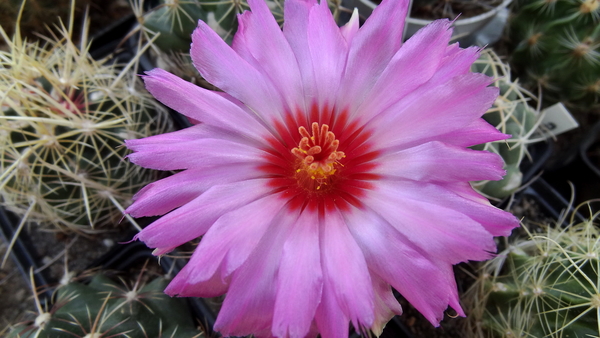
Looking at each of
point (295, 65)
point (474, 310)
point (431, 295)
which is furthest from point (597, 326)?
point (295, 65)

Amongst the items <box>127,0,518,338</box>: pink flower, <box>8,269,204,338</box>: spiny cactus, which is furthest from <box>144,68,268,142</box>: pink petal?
<box>8,269,204,338</box>: spiny cactus

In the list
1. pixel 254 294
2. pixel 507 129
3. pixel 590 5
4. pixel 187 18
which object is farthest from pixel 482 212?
pixel 590 5

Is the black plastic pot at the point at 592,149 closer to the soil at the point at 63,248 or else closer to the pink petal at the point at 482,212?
the pink petal at the point at 482,212

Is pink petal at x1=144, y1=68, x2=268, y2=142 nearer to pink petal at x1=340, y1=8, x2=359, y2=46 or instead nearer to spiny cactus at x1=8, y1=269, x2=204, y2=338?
pink petal at x1=340, y1=8, x2=359, y2=46

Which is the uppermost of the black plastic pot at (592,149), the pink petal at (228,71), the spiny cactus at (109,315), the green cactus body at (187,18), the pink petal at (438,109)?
the green cactus body at (187,18)

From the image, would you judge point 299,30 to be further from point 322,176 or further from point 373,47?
point 322,176

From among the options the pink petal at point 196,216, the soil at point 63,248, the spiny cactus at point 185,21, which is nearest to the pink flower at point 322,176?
the pink petal at point 196,216

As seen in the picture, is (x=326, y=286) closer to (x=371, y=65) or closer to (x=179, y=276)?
(x=179, y=276)
